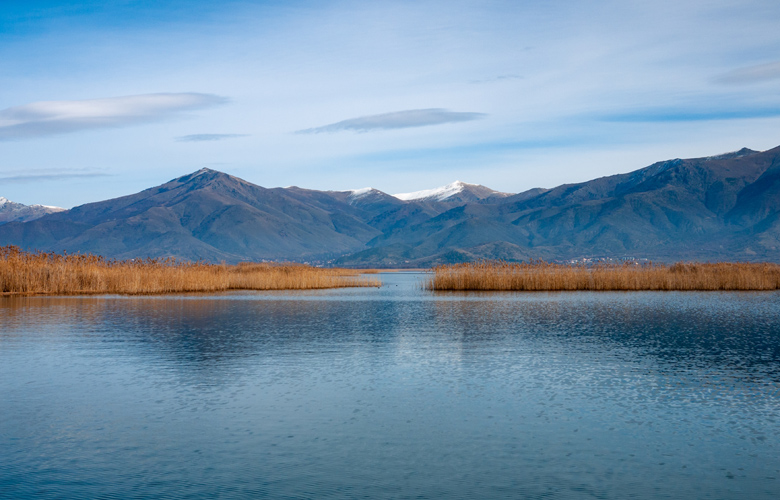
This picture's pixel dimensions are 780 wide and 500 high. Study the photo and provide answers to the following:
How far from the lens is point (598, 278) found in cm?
6147

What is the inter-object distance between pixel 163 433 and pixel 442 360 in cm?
1072

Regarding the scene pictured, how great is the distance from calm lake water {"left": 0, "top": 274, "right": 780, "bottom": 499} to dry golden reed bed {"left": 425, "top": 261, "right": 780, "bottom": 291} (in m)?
28.6


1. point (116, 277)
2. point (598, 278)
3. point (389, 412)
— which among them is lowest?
point (389, 412)

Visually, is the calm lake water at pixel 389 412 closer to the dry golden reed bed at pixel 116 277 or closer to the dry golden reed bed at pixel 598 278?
the dry golden reed bed at pixel 116 277

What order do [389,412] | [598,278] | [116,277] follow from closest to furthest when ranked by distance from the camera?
[389,412] < [116,277] < [598,278]

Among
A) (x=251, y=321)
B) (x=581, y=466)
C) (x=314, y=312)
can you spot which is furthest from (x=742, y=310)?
(x=581, y=466)

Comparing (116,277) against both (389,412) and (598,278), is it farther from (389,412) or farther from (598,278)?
(389,412)

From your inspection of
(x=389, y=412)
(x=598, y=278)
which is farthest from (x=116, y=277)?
(x=389, y=412)

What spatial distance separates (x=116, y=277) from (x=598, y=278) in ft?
128

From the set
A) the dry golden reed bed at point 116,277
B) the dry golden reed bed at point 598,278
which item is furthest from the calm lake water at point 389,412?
the dry golden reed bed at point 598,278

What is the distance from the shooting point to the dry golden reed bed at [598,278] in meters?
60.5

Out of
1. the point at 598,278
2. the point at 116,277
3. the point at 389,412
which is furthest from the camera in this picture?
the point at 598,278

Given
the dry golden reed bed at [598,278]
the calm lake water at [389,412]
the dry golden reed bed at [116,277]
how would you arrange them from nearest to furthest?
the calm lake water at [389,412], the dry golden reed bed at [116,277], the dry golden reed bed at [598,278]

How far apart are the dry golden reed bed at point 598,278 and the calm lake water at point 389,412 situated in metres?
28.6
